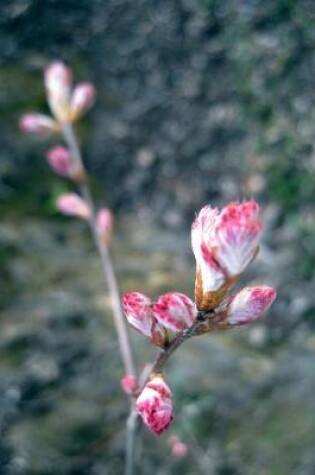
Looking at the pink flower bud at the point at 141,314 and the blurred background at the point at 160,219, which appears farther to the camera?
the blurred background at the point at 160,219

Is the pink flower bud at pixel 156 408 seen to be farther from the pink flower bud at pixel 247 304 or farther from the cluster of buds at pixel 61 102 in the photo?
the cluster of buds at pixel 61 102

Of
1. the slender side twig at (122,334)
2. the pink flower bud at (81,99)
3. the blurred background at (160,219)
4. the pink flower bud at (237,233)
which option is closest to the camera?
the pink flower bud at (237,233)

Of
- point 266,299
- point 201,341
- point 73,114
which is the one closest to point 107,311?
point 201,341

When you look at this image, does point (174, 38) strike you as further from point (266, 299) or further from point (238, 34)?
point (266, 299)

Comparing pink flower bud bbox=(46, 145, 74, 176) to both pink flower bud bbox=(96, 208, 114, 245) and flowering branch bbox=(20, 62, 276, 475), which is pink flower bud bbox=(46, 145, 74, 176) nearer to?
pink flower bud bbox=(96, 208, 114, 245)

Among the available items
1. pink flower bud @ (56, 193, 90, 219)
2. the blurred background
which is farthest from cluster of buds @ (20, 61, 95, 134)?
the blurred background

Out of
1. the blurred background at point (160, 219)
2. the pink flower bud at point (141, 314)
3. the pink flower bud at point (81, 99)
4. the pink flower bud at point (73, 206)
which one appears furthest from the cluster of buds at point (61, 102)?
the pink flower bud at point (141, 314)

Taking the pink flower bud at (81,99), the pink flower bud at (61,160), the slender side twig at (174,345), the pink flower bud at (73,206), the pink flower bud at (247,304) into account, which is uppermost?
the pink flower bud at (81,99)

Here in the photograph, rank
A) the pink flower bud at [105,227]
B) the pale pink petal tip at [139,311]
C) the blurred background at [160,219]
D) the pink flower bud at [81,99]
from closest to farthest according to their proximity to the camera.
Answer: the pale pink petal tip at [139,311], the pink flower bud at [105,227], the pink flower bud at [81,99], the blurred background at [160,219]
